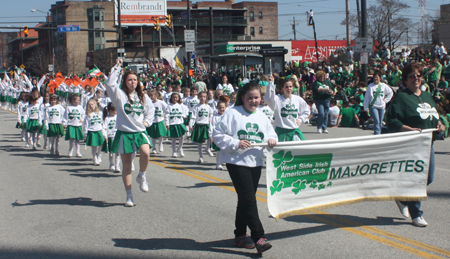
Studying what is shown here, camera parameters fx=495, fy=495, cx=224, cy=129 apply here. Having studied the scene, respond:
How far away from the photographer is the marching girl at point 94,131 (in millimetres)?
11273

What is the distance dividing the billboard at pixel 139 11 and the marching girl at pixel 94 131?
197 feet

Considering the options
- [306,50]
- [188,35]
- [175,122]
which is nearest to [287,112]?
[175,122]

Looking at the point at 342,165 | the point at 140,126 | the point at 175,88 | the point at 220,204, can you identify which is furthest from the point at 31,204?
the point at 175,88

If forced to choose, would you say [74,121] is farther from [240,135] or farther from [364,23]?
[364,23]

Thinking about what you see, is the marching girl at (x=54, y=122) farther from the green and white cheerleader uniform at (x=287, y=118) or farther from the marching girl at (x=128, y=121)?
the green and white cheerleader uniform at (x=287, y=118)

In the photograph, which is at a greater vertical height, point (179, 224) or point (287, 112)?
point (287, 112)

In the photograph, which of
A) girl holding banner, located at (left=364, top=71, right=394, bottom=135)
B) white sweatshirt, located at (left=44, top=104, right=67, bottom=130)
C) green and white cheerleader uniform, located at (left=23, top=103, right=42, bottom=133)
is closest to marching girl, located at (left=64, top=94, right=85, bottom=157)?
white sweatshirt, located at (left=44, top=104, right=67, bottom=130)

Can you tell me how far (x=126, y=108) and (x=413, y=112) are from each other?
3861 mm

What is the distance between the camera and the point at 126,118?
23.5ft

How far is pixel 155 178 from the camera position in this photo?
9.54m

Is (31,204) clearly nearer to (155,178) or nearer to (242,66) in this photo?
(155,178)

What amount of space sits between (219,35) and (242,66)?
64.0 meters

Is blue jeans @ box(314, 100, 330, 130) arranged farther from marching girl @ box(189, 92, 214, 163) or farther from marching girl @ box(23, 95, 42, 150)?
marching girl @ box(23, 95, 42, 150)

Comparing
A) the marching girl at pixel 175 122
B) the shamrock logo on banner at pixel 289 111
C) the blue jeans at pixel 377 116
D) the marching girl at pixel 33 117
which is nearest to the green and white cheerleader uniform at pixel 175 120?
the marching girl at pixel 175 122
